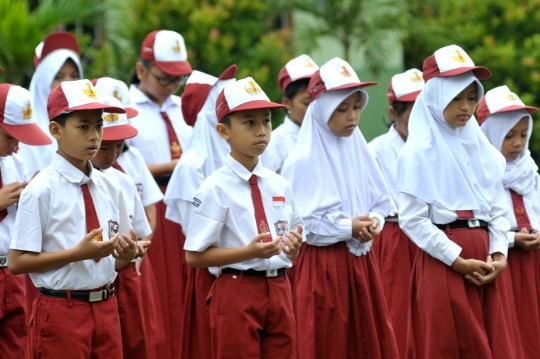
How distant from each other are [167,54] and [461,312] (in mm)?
3329

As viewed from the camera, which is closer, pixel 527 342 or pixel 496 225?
pixel 496 225

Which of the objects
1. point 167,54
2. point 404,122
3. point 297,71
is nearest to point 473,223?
point 404,122

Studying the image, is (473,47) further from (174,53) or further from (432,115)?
(432,115)

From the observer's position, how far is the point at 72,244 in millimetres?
4707

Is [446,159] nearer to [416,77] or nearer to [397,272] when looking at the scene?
[397,272]

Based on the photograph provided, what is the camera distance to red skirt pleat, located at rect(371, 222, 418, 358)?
6887 millimetres

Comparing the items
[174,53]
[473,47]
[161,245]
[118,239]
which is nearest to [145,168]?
[161,245]

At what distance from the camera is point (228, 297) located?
4.93 meters

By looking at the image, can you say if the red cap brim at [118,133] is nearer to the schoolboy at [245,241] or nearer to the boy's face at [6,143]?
the boy's face at [6,143]

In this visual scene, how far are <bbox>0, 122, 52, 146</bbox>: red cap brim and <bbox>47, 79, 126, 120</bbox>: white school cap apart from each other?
60cm

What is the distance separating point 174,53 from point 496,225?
3123 millimetres

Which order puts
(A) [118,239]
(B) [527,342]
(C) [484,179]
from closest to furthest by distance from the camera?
1. (A) [118,239]
2. (C) [484,179]
3. (B) [527,342]

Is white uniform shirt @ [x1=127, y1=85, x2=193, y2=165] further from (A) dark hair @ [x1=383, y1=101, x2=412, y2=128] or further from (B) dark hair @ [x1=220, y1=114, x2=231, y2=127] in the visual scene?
(B) dark hair @ [x1=220, y1=114, x2=231, y2=127]

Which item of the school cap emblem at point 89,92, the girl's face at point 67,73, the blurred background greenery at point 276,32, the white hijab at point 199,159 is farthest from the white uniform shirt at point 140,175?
the blurred background greenery at point 276,32
